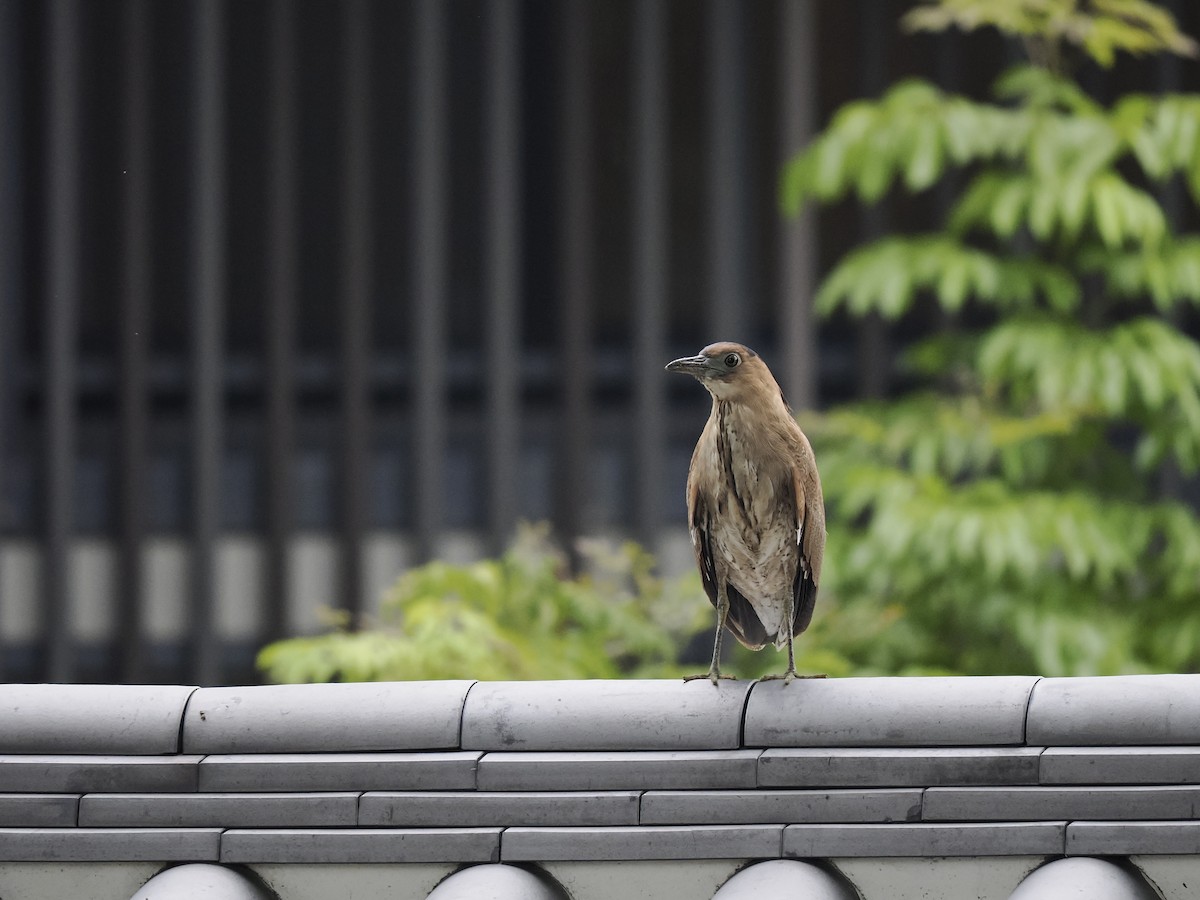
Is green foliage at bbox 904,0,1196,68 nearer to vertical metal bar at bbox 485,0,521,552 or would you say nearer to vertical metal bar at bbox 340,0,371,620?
vertical metal bar at bbox 485,0,521,552

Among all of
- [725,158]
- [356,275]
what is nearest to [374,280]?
[356,275]

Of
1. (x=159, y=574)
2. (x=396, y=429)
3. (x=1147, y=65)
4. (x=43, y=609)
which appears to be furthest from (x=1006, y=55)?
(x=43, y=609)

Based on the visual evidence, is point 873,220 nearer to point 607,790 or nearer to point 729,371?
point 729,371

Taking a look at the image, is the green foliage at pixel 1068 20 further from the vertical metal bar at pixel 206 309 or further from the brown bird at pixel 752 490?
the vertical metal bar at pixel 206 309

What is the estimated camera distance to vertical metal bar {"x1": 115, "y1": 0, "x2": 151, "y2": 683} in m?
4.80

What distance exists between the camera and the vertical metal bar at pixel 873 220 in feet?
15.5

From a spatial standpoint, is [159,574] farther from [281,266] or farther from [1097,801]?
[1097,801]

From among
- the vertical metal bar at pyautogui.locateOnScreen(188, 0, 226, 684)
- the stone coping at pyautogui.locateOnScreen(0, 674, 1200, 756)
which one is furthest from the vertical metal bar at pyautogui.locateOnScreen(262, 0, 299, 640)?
the stone coping at pyautogui.locateOnScreen(0, 674, 1200, 756)

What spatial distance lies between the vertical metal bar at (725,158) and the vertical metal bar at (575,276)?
0.42 m

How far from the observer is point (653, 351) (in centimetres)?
474

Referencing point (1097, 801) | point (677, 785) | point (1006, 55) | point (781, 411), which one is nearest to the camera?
point (1097, 801)

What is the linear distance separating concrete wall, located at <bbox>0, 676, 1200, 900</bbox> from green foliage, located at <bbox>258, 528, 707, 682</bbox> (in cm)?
144

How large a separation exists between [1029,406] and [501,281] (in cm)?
192

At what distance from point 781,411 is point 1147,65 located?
3.63m
